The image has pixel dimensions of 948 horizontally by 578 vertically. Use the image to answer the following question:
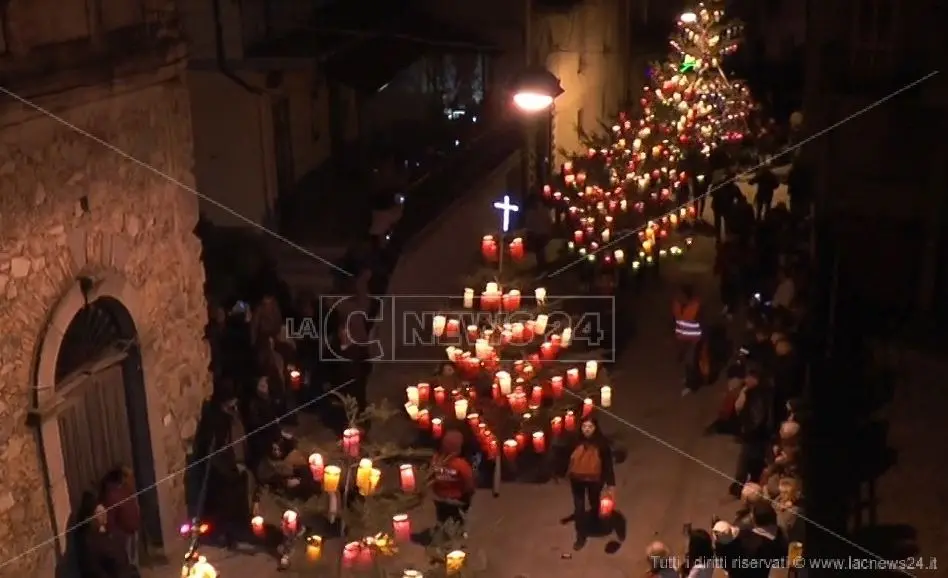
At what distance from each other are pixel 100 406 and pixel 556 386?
505 cm

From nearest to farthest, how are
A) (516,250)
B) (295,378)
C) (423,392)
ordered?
(423,392) → (516,250) → (295,378)

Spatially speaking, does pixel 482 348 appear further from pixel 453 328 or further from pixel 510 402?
pixel 453 328

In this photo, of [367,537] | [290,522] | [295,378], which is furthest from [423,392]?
[367,537]

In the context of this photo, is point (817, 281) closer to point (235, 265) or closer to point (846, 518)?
point (846, 518)

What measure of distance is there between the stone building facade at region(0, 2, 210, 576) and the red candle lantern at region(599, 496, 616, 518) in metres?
4.45

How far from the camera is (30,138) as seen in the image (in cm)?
889

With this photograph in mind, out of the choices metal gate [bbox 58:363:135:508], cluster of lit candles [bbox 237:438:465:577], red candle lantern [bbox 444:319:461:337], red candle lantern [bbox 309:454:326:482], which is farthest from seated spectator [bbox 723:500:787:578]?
metal gate [bbox 58:363:135:508]

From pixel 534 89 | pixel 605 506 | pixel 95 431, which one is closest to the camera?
pixel 534 89

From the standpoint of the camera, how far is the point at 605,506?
1171cm

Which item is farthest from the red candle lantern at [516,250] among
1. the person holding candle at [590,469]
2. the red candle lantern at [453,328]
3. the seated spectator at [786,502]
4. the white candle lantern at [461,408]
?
the seated spectator at [786,502]

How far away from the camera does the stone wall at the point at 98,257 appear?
8875 mm

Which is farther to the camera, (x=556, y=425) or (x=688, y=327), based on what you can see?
(x=688, y=327)

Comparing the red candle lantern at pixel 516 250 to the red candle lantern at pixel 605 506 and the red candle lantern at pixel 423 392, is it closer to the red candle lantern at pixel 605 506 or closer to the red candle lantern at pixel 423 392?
the red candle lantern at pixel 423 392

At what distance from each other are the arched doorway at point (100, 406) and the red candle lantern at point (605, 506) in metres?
4.60
